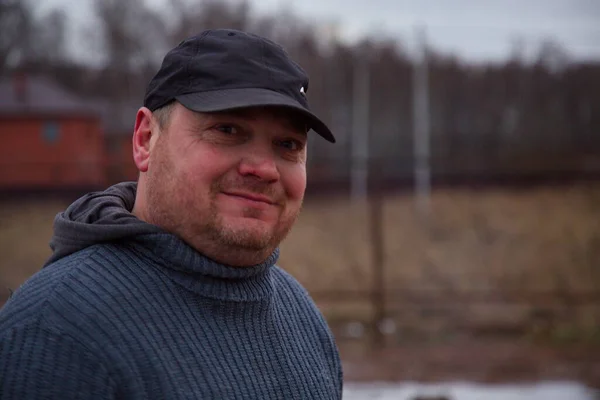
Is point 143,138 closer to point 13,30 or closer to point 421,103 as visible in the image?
point 13,30

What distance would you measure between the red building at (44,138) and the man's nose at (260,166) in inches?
545

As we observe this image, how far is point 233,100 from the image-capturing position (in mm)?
1607

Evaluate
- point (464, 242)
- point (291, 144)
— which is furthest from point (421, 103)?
point (291, 144)

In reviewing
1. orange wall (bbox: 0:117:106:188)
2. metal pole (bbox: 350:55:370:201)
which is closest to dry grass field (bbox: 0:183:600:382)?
orange wall (bbox: 0:117:106:188)

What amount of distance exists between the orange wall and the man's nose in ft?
44.6

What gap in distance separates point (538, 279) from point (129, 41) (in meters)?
17.2

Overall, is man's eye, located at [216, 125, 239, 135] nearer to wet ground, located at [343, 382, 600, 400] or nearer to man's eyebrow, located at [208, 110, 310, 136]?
man's eyebrow, located at [208, 110, 310, 136]

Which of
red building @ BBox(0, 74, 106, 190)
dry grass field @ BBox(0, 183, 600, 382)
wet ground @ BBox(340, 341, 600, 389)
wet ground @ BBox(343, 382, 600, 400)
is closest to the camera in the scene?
wet ground @ BBox(343, 382, 600, 400)

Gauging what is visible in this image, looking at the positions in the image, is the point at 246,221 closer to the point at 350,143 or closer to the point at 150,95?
the point at 150,95

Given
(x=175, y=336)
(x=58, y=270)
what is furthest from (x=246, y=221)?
(x=58, y=270)

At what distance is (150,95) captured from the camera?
1.75 metres

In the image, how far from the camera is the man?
4.81 ft

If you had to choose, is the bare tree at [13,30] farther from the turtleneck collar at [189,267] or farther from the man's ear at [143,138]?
the turtleneck collar at [189,267]

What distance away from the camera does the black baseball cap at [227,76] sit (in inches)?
63.9
